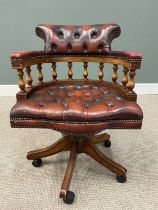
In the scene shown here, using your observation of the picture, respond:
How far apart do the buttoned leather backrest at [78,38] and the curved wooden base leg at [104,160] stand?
57 centimetres

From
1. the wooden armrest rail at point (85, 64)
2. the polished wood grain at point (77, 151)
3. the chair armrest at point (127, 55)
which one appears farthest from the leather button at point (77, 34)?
the polished wood grain at point (77, 151)

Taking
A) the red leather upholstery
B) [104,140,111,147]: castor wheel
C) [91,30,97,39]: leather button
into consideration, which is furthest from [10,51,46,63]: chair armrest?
[104,140,111,147]: castor wheel

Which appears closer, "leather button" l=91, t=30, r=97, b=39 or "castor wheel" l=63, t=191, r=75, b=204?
"castor wheel" l=63, t=191, r=75, b=204

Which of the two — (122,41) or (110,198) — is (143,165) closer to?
(110,198)

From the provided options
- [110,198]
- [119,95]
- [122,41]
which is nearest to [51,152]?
[110,198]

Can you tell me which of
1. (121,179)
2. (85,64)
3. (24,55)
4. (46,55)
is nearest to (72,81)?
(85,64)

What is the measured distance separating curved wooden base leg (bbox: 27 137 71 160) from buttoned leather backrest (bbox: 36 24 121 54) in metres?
0.55

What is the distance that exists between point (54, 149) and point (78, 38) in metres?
0.71

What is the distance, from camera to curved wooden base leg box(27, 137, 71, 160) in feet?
4.66

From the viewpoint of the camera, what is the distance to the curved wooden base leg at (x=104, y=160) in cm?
135

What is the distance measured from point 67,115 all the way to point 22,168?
2.07 ft

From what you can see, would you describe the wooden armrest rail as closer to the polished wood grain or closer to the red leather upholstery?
the red leather upholstery

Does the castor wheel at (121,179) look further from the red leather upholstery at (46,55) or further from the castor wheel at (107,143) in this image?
the red leather upholstery at (46,55)

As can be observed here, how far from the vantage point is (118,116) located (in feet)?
3.51
